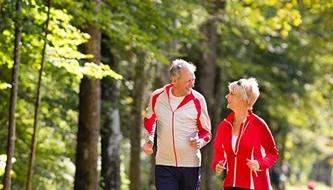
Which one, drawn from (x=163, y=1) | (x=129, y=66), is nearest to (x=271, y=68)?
(x=129, y=66)

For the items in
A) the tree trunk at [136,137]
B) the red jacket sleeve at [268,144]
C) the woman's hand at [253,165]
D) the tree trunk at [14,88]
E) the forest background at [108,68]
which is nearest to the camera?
the woman's hand at [253,165]

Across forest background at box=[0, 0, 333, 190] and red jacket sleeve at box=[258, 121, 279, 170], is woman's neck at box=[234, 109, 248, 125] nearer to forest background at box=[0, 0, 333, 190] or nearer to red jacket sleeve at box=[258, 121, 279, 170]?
red jacket sleeve at box=[258, 121, 279, 170]

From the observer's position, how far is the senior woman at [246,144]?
7641 mm

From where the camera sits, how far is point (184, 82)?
26.2ft

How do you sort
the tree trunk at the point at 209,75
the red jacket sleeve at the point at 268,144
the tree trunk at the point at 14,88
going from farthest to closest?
the tree trunk at the point at 209,75 < the tree trunk at the point at 14,88 < the red jacket sleeve at the point at 268,144

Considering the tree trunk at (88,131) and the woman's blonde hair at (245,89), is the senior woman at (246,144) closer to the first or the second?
the woman's blonde hair at (245,89)

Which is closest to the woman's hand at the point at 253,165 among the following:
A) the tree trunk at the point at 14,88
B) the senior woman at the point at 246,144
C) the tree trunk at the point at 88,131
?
the senior woman at the point at 246,144

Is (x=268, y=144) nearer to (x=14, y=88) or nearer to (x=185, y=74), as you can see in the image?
(x=185, y=74)

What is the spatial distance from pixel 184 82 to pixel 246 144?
90cm

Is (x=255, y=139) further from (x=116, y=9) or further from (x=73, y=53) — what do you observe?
(x=116, y=9)

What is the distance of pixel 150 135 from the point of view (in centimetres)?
815

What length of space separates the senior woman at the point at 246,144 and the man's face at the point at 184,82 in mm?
468

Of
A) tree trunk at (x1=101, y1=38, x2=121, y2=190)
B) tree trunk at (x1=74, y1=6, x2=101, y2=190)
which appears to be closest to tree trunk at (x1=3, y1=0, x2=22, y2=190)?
tree trunk at (x1=74, y1=6, x2=101, y2=190)

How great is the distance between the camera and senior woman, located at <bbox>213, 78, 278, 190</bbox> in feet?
25.1
